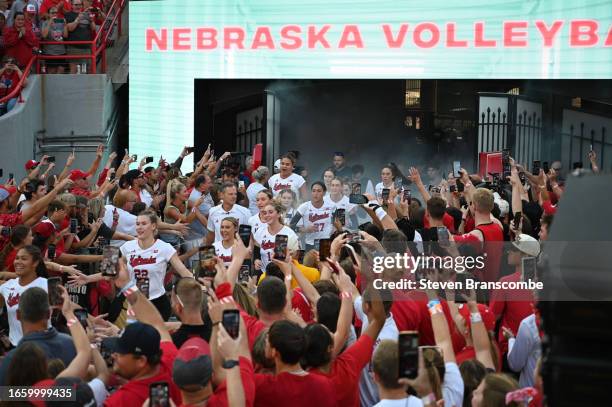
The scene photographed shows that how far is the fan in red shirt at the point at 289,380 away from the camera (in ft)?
16.5

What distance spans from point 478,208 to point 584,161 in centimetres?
1106

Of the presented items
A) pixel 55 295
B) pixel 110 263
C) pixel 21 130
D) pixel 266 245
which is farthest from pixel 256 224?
pixel 21 130

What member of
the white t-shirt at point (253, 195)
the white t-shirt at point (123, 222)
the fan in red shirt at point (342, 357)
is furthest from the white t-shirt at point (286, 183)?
the fan in red shirt at point (342, 357)

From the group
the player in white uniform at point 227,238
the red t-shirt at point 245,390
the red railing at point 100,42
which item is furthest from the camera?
the red railing at point 100,42

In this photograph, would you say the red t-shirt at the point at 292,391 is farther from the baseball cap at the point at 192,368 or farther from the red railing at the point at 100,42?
the red railing at the point at 100,42

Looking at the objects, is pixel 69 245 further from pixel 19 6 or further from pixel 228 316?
pixel 19 6

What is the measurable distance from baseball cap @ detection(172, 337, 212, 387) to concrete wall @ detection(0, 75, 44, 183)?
14.4 m

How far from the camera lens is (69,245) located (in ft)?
33.4

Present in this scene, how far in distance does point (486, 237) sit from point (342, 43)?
10.2 meters

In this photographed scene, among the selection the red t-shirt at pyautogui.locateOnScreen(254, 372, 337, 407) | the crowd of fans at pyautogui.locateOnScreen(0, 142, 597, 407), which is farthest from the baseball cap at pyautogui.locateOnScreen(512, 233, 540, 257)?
the red t-shirt at pyautogui.locateOnScreen(254, 372, 337, 407)

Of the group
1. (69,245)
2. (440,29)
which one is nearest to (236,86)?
(440,29)

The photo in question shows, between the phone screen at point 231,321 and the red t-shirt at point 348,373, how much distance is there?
0.81 m

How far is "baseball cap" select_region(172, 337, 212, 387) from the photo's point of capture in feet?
15.3

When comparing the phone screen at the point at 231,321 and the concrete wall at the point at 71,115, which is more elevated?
the concrete wall at the point at 71,115
